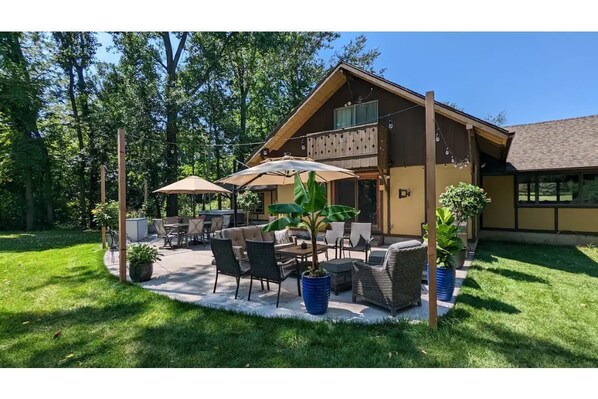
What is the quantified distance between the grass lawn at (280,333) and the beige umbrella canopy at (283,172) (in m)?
2.86

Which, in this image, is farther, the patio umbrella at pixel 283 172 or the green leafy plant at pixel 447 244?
the patio umbrella at pixel 283 172

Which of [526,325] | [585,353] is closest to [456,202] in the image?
[526,325]

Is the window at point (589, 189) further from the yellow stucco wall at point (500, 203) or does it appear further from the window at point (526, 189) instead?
the yellow stucco wall at point (500, 203)

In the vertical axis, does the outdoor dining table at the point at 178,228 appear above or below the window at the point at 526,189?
below

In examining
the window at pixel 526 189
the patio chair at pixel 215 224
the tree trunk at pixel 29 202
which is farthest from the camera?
the tree trunk at pixel 29 202

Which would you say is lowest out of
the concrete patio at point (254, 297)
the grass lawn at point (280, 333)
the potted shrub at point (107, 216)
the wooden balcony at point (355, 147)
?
the grass lawn at point (280, 333)

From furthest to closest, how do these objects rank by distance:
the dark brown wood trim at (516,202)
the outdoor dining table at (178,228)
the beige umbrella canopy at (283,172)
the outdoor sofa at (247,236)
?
1. the dark brown wood trim at (516,202)
2. the outdoor dining table at (178,228)
3. the outdoor sofa at (247,236)
4. the beige umbrella canopy at (283,172)

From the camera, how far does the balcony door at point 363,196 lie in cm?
1184

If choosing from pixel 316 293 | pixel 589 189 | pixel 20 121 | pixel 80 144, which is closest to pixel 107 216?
pixel 316 293

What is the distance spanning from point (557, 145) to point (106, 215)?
56.7 feet

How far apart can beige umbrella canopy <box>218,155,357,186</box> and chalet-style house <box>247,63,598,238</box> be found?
307 centimetres

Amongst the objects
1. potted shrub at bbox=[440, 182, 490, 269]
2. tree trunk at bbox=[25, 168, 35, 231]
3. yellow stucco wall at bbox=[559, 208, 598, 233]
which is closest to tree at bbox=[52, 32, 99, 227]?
tree trunk at bbox=[25, 168, 35, 231]

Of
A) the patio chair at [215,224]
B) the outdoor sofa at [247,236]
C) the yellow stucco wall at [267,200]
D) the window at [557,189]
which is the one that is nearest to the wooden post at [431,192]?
the outdoor sofa at [247,236]

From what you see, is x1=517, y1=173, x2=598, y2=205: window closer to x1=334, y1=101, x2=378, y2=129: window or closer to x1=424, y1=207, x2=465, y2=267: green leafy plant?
x1=334, y1=101, x2=378, y2=129: window
